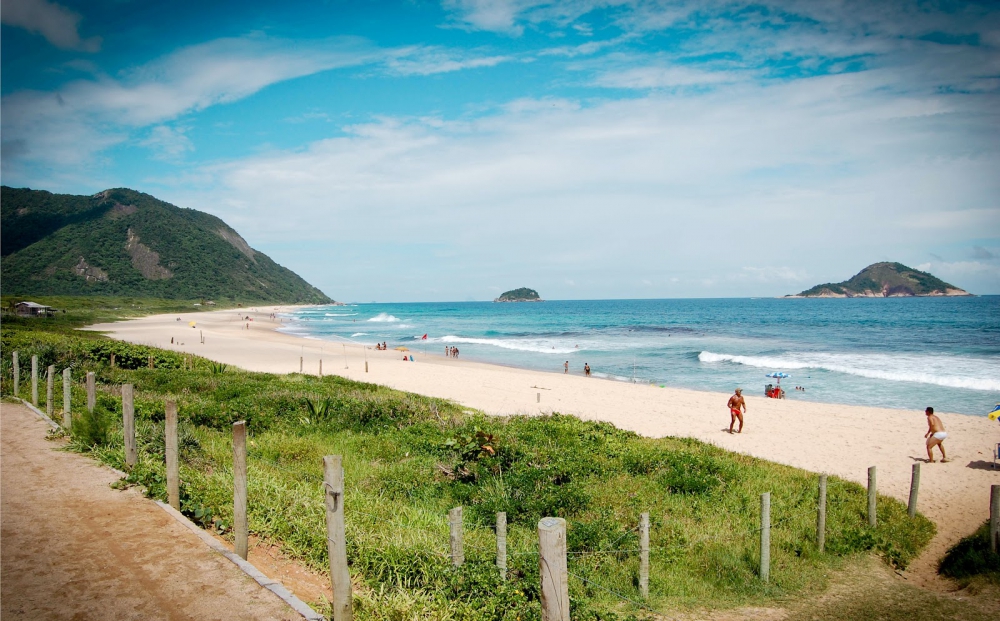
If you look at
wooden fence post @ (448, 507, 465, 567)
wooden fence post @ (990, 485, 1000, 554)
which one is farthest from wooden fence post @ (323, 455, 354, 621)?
wooden fence post @ (990, 485, 1000, 554)

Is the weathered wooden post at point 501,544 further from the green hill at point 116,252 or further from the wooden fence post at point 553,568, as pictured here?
the green hill at point 116,252

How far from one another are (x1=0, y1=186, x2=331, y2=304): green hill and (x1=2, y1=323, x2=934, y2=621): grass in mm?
129394

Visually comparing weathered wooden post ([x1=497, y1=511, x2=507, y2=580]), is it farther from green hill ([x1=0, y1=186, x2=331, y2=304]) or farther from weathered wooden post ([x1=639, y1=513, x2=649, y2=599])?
green hill ([x1=0, y1=186, x2=331, y2=304])

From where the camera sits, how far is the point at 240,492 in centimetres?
622

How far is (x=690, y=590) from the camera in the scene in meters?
7.09

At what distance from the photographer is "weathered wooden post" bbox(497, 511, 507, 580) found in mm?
6035

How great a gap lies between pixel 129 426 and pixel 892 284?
8332 inches

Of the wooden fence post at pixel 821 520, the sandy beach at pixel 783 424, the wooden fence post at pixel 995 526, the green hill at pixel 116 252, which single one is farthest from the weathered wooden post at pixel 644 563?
the green hill at pixel 116 252

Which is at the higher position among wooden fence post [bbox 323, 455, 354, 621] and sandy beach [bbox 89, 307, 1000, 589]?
wooden fence post [bbox 323, 455, 354, 621]

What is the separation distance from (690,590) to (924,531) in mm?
5597

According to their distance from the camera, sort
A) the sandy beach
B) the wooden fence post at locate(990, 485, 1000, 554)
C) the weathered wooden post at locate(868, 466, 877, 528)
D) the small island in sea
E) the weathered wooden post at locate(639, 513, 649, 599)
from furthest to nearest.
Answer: the small island in sea
the sandy beach
the weathered wooden post at locate(868, 466, 877, 528)
the wooden fence post at locate(990, 485, 1000, 554)
the weathered wooden post at locate(639, 513, 649, 599)

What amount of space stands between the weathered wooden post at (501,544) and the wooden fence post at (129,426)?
5.94 metres

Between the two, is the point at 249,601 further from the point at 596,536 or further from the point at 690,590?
the point at 690,590

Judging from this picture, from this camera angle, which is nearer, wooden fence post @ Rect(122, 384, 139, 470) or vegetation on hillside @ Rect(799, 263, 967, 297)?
wooden fence post @ Rect(122, 384, 139, 470)
